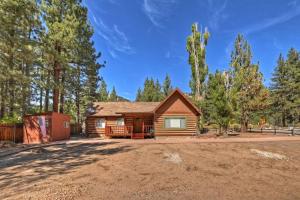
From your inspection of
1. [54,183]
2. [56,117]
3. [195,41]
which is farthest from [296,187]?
[195,41]

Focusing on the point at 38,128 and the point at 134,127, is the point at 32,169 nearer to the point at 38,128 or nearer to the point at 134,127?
the point at 38,128

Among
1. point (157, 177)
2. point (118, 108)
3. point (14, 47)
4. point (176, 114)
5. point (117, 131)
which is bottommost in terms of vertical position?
point (157, 177)

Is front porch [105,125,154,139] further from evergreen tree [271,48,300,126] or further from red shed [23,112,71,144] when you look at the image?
evergreen tree [271,48,300,126]

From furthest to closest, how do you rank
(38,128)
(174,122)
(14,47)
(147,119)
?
(147,119) < (174,122) < (38,128) < (14,47)

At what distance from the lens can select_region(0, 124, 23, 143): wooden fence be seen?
1822 cm

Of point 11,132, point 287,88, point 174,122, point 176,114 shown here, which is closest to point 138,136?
point 174,122

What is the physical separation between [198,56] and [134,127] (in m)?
17.7

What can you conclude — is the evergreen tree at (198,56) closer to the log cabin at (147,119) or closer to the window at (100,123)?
the log cabin at (147,119)

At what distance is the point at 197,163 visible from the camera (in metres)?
10.4

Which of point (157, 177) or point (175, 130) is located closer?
point (157, 177)

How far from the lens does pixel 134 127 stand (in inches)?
1002

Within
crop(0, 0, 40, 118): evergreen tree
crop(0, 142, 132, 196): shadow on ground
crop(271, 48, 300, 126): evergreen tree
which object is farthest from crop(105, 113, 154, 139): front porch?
crop(271, 48, 300, 126): evergreen tree

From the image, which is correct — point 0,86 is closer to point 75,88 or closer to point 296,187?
point 75,88

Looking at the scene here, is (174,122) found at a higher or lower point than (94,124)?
higher
